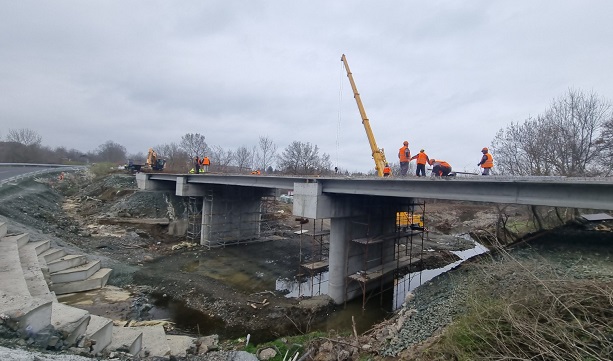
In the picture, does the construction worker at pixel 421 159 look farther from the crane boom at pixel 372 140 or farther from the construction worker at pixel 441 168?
the crane boom at pixel 372 140

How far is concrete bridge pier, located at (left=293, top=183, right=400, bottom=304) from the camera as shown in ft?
44.5

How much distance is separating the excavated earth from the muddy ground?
0.05m

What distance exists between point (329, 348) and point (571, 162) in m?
25.8

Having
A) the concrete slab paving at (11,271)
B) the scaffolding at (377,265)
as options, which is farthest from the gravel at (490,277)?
the concrete slab paving at (11,271)

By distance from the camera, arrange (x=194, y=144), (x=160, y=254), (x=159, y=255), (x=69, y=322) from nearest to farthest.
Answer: (x=69, y=322), (x=159, y=255), (x=160, y=254), (x=194, y=144)

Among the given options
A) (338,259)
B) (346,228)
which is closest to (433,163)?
(346,228)

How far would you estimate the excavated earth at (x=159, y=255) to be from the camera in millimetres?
11906

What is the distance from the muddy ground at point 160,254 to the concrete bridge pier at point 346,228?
143 cm

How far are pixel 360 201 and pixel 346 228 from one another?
1635 millimetres

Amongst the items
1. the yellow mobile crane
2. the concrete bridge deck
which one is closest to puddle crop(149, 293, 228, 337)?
the concrete bridge deck

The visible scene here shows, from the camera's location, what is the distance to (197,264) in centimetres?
1903

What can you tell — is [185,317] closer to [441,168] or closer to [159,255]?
[159,255]

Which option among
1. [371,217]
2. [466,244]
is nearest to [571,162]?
[466,244]

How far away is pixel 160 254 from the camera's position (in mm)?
20141
